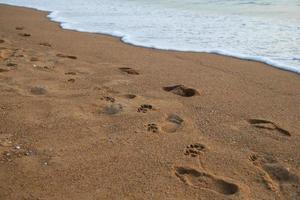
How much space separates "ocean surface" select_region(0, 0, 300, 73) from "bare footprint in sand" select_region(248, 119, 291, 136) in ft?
5.51

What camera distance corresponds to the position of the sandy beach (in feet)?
7.86

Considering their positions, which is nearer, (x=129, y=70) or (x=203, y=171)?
(x=203, y=171)

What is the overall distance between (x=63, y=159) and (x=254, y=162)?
1281mm

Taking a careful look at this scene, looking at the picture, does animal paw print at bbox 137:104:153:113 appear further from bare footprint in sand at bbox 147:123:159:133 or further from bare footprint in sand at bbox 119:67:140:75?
bare footprint in sand at bbox 119:67:140:75

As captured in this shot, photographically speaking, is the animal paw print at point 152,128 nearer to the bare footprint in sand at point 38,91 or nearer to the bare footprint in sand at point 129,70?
the bare footprint in sand at point 38,91

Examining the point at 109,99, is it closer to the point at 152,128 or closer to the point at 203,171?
the point at 152,128

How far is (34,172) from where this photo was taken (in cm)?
247

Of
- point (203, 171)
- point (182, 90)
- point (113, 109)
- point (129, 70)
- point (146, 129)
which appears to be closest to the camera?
point (203, 171)

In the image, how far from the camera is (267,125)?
10.6 feet

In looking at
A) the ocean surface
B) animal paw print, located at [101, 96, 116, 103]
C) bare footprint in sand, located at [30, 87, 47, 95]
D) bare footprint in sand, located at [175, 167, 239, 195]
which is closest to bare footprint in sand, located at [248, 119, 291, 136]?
bare footprint in sand, located at [175, 167, 239, 195]

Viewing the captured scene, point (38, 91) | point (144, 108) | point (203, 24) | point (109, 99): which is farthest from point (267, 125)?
point (203, 24)

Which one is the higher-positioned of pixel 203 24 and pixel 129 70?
pixel 203 24

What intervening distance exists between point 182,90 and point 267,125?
109 cm

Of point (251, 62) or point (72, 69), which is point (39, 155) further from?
point (251, 62)
